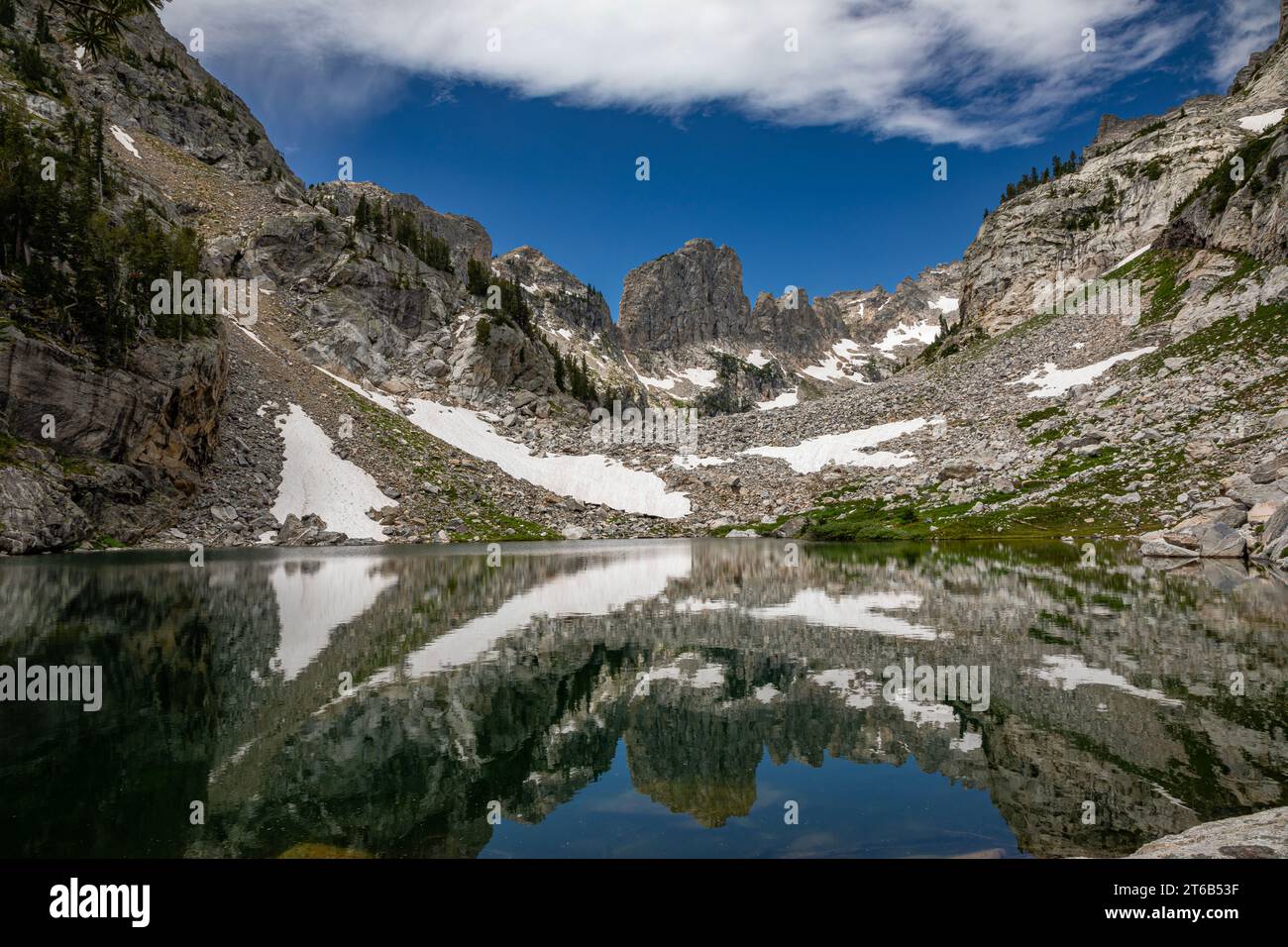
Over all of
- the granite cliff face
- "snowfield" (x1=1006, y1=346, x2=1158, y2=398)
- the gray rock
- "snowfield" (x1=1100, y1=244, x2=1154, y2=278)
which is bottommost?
the gray rock

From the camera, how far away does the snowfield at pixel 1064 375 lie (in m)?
91.1

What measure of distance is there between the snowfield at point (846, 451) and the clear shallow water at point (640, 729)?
66.9 meters

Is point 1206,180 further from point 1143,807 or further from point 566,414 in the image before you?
point 1143,807

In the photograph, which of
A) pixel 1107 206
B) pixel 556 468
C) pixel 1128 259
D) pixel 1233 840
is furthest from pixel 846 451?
pixel 1233 840

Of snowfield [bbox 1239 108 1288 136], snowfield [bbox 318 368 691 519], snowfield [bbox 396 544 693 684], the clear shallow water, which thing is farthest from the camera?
snowfield [bbox 1239 108 1288 136]

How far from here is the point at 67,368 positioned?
200 feet

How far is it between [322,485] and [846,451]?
220 feet

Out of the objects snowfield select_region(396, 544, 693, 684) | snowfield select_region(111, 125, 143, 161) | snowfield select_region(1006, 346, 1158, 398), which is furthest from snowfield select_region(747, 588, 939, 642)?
snowfield select_region(111, 125, 143, 161)

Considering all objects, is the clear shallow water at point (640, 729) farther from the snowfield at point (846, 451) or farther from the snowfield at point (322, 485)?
the snowfield at point (846, 451)

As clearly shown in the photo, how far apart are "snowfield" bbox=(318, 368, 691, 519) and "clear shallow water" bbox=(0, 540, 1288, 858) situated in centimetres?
6590

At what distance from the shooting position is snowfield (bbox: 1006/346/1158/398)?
91062 millimetres

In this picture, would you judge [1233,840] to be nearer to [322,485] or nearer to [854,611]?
[854,611]

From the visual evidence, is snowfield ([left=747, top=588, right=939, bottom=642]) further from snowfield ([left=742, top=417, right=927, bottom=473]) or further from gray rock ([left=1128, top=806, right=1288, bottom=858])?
snowfield ([left=742, top=417, right=927, bottom=473])

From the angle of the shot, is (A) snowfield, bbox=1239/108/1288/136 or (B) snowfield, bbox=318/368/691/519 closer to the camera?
(B) snowfield, bbox=318/368/691/519
